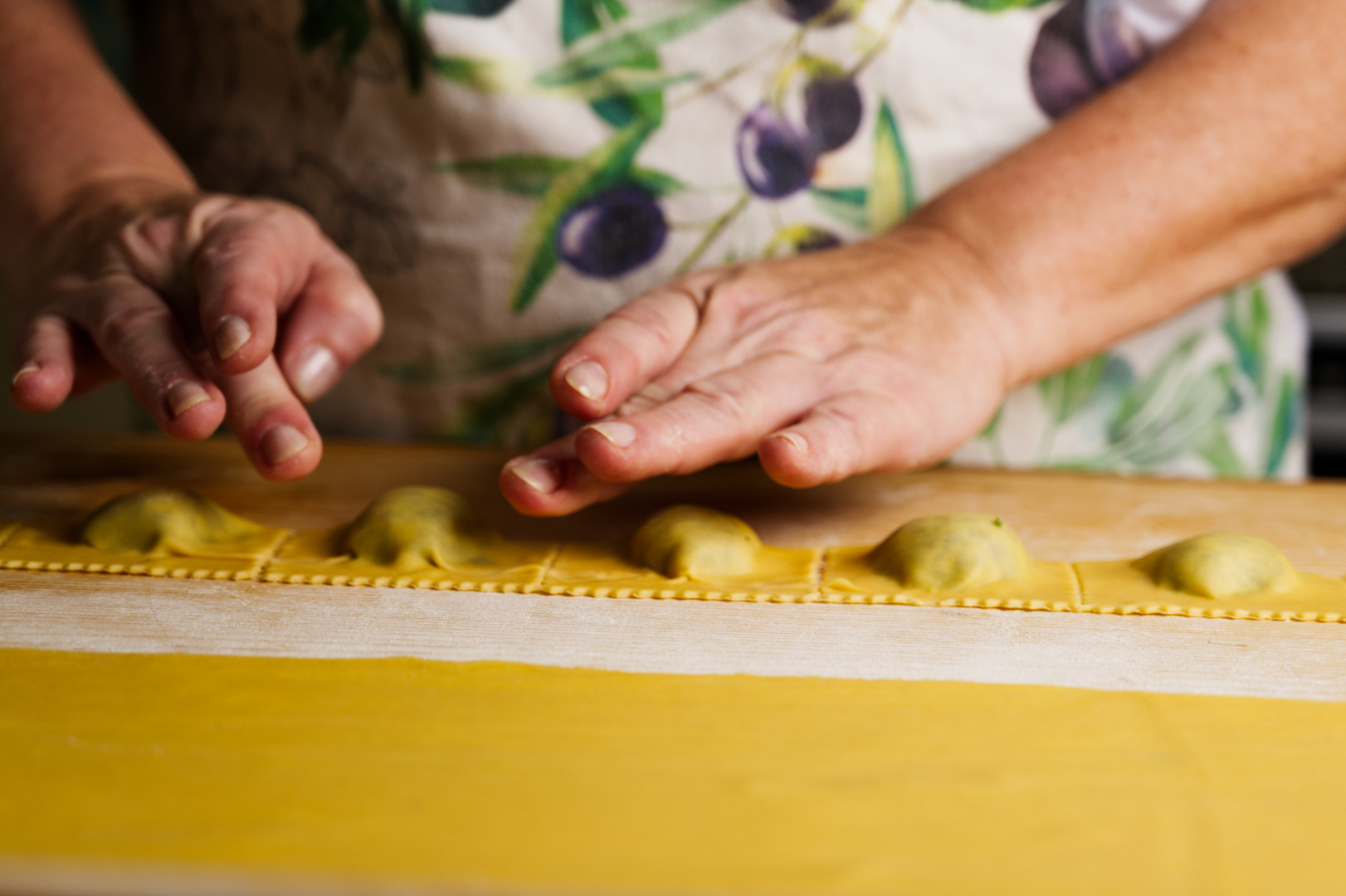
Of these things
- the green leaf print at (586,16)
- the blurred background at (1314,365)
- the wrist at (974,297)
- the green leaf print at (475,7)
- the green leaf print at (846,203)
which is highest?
the blurred background at (1314,365)

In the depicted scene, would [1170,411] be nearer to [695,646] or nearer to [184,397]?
[695,646]

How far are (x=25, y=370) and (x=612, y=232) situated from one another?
2.00ft

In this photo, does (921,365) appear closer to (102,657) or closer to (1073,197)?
(1073,197)

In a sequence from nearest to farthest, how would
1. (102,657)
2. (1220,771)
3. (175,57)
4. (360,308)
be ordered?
(1220,771) → (102,657) → (360,308) → (175,57)

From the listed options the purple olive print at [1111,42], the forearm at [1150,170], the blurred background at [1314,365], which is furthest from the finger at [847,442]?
the blurred background at [1314,365]

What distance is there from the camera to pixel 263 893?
21.1 inches

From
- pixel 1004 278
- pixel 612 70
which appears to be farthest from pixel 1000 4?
pixel 612 70

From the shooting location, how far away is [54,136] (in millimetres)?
1267

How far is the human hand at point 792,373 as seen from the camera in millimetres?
910

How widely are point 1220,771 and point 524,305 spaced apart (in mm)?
884

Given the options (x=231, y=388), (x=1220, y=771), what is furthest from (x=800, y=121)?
(x=1220, y=771)

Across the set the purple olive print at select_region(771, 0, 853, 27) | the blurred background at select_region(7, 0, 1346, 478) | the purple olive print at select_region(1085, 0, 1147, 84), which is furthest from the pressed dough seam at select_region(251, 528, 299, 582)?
the blurred background at select_region(7, 0, 1346, 478)

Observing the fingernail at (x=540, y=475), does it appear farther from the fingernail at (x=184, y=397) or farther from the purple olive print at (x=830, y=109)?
the purple olive print at (x=830, y=109)

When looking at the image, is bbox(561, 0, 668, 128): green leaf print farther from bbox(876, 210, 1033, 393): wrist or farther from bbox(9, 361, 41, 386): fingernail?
bbox(9, 361, 41, 386): fingernail
